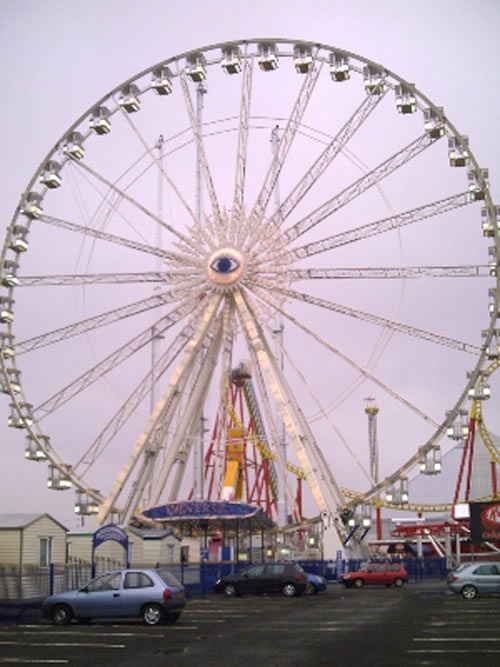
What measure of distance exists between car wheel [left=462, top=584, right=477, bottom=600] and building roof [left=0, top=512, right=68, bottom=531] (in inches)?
546

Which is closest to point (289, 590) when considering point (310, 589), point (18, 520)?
point (310, 589)

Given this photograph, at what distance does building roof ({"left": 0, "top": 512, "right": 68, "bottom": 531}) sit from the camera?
104 ft

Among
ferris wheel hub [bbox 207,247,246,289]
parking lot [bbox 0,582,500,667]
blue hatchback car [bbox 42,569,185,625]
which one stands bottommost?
parking lot [bbox 0,582,500,667]

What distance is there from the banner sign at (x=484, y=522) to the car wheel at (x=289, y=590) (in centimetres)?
1695

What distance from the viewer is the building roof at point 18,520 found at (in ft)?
104

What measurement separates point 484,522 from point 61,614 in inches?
1153

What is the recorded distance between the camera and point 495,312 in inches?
1384

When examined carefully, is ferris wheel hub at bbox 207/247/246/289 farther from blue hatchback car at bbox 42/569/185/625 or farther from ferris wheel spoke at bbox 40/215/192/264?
blue hatchback car at bbox 42/569/185/625

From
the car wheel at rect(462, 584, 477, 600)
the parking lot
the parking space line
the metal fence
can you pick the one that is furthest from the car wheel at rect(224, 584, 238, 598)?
the parking space line

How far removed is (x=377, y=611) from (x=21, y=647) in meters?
10.2

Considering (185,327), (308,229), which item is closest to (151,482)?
(185,327)

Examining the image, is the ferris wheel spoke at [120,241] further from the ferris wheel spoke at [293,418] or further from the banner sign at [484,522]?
the banner sign at [484,522]

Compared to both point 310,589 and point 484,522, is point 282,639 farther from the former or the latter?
point 484,522

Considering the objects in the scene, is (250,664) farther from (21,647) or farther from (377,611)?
(377,611)
